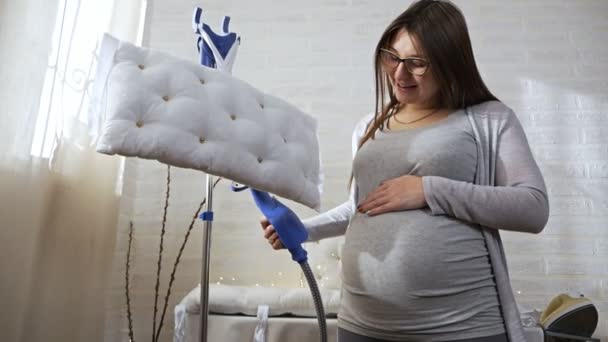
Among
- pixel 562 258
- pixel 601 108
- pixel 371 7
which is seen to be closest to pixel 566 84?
pixel 601 108

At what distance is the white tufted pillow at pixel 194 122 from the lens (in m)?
0.77

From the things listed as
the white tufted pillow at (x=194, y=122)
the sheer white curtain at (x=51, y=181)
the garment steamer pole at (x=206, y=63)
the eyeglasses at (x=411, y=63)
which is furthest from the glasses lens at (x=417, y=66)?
the sheer white curtain at (x=51, y=181)

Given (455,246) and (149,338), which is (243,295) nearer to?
(149,338)

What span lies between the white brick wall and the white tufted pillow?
60.6 inches

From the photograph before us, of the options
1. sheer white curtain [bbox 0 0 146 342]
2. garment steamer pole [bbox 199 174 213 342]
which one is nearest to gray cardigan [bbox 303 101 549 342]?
garment steamer pole [bbox 199 174 213 342]

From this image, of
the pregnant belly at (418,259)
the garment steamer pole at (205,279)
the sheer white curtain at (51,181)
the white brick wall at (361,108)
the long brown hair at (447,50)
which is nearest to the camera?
the pregnant belly at (418,259)

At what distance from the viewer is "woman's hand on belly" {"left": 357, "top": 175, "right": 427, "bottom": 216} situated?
79cm

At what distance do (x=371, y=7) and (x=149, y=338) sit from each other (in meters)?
2.14

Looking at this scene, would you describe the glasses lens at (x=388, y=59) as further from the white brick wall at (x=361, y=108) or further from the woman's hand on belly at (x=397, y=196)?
the white brick wall at (x=361, y=108)

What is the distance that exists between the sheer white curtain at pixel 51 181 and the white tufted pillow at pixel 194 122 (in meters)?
0.78

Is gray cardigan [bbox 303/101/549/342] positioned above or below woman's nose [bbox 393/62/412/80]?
below

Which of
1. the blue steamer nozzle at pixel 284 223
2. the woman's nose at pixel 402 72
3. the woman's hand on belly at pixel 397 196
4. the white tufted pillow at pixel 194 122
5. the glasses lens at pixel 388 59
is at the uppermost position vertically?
the glasses lens at pixel 388 59

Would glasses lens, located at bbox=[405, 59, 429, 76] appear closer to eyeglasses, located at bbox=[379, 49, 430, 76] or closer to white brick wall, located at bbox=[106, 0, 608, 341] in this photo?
eyeglasses, located at bbox=[379, 49, 430, 76]

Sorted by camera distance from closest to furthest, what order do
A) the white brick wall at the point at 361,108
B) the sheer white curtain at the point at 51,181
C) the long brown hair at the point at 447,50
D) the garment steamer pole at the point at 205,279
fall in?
1. the long brown hair at the point at 447,50
2. the garment steamer pole at the point at 205,279
3. the sheer white curtain at the point at 51,181
4. the white brick wall at the point at 361,108
